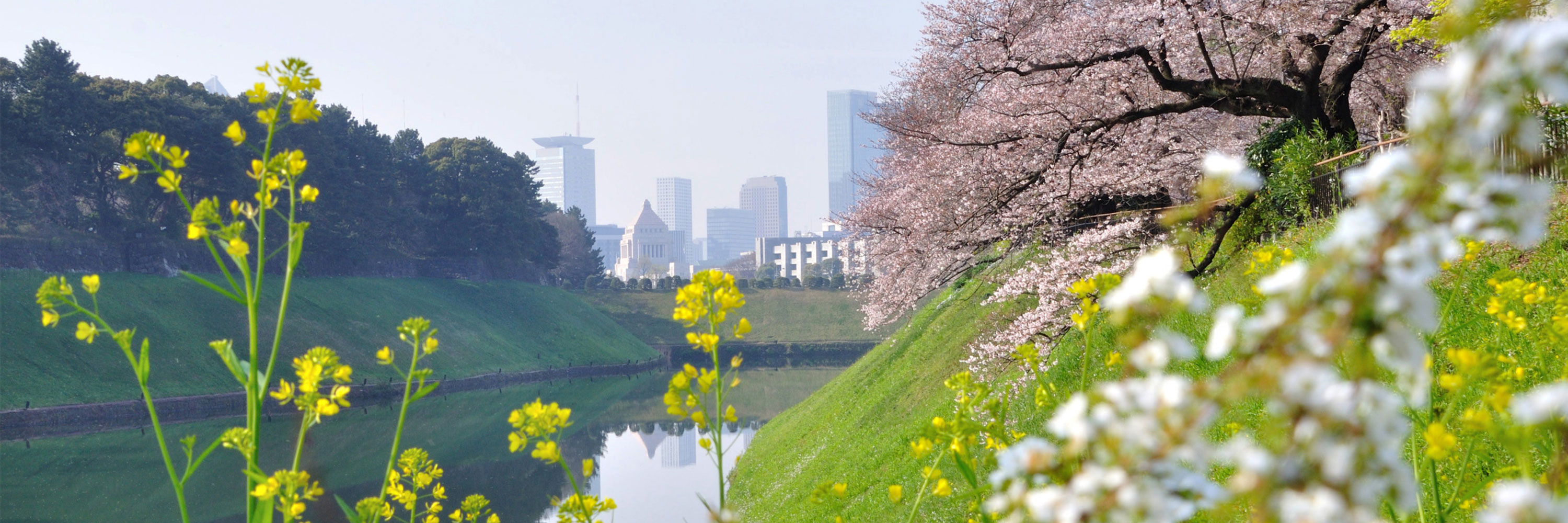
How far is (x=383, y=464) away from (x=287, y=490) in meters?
23.7

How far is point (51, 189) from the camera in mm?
39594

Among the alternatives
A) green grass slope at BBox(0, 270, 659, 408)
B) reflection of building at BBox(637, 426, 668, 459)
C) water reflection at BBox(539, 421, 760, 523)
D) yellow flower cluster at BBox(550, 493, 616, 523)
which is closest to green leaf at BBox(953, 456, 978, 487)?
yellow flower cluster at BBox(550, 493, 616, 523)

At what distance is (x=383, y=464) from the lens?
23.6 meters

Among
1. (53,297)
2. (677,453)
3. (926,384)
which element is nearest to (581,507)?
(53,297)

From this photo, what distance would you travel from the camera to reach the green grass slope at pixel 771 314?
229 feet

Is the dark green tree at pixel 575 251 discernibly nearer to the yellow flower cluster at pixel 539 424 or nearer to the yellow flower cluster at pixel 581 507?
the yellow flower cluster at pixel 581 507

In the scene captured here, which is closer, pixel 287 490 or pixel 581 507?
pixel 287 490

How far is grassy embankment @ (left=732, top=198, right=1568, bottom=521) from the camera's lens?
550 cm

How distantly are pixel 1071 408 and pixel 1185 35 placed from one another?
10.8 m

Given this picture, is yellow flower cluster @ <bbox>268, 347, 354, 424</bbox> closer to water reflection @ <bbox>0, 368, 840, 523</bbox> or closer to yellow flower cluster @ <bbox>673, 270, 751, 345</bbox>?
yellow flower cluster @ <bbox>673, 270, 751, 345</bbox>

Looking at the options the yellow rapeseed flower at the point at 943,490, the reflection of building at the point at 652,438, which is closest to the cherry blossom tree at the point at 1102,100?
the yellow rapeseed flower at the point at 943,490

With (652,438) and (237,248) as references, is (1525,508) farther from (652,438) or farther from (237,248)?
(652,438)

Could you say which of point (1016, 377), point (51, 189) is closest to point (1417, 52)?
point (1016, 377)

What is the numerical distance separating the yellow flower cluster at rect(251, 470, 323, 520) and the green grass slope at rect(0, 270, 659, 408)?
32.5 m
